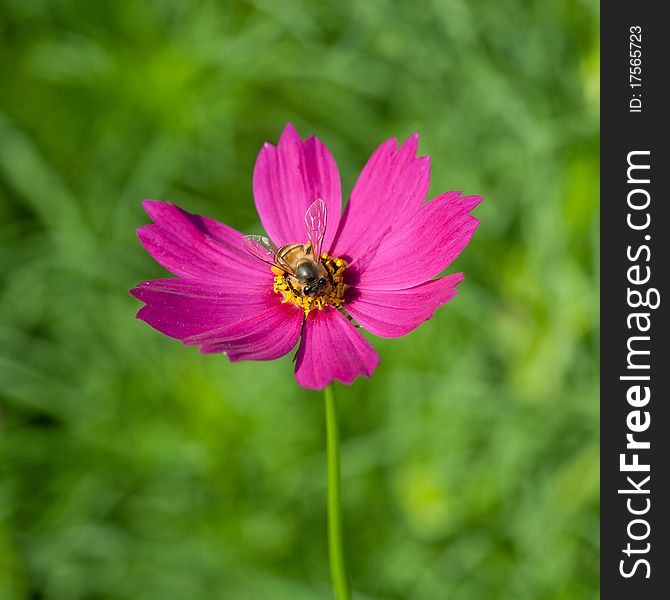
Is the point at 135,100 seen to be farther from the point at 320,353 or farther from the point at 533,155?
the point at 320,353

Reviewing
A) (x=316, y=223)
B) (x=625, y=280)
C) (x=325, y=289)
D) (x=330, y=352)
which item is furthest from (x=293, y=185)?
(x=625, y=280)

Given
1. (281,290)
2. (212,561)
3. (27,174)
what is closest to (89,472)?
(212,561)

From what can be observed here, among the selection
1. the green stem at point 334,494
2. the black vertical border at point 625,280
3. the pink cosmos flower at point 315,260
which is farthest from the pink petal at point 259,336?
the black vertical border at point 625,280

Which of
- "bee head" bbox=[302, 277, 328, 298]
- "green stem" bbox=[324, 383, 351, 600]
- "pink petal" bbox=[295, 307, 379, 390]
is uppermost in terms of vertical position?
"bee head" bbox=[302, 277, 328, 298]

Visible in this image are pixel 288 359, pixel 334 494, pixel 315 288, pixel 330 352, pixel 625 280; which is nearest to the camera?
pixel 334 494

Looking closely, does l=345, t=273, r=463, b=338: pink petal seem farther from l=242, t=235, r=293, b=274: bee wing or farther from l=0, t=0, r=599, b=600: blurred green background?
l=0, t=0, r=599, b=600: blurred green background

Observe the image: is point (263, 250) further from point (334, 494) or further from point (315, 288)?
point (334, 494)

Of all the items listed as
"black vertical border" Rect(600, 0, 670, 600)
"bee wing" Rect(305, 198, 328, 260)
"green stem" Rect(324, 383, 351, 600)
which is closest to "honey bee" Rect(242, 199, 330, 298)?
"bee wing" Rect(305, 198, 328, 260)

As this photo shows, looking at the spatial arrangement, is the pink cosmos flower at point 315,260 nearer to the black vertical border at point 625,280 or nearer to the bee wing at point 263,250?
the bee wing at point 263,250
